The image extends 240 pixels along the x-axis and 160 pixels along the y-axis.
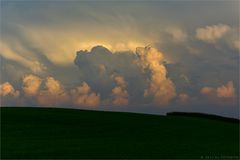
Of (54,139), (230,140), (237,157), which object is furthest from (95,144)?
(230,140)

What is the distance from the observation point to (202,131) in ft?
138

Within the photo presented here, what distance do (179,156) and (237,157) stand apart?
353 centimetres

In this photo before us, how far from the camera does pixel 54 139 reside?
33.2 metres

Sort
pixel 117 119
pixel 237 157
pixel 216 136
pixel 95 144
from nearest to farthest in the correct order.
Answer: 1. pixel 237 157
2. pixel 95 144
3. pixel 216 136
4. pixel 117 119

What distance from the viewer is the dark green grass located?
1049 inches

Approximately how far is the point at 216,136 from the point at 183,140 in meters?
5.62

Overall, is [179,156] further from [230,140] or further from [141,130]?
[141,130]

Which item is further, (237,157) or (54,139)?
(54,139)

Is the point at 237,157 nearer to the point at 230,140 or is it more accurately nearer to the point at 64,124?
the point at 230,140

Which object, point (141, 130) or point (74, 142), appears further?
point (141, 130)

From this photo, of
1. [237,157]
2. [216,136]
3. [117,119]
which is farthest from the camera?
[117,119]

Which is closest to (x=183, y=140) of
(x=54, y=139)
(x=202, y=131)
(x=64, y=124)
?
(x=202, y=131)

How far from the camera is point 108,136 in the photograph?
35.9m

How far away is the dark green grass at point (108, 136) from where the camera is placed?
2664 centimetres
